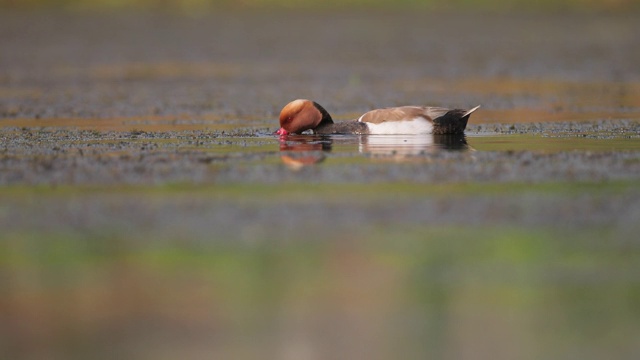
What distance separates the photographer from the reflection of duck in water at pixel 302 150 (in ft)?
36.1

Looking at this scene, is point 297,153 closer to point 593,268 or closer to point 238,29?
point 593,268

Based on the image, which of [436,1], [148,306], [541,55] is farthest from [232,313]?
[436,1]

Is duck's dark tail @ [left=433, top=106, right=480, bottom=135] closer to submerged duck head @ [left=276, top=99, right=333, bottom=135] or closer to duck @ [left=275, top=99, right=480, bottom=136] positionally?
duck @ [left=275, top=99, right=480, bottom=136]

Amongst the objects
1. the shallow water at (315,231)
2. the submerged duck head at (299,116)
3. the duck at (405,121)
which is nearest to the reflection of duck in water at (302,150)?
the shallow water at (315,231)

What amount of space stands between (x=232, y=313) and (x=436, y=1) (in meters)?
30.8

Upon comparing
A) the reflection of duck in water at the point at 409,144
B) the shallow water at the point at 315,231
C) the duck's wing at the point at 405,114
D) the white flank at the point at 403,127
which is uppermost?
the duck's wing at the point at 405,114

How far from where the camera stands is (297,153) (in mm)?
11773

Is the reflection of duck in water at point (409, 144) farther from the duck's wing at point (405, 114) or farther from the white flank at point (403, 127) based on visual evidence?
the duck's wing at point (405, 114)

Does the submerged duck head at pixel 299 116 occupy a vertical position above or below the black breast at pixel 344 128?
above

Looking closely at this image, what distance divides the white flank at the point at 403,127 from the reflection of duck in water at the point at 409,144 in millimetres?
80

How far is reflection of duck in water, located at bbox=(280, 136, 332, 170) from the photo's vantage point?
11.0 meters

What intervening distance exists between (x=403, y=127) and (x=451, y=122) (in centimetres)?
53

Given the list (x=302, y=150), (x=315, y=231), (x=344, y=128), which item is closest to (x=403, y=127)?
(x=344, y=128)

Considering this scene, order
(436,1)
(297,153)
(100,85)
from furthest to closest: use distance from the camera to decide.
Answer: (436,1) < (100,85) < (297,153)
